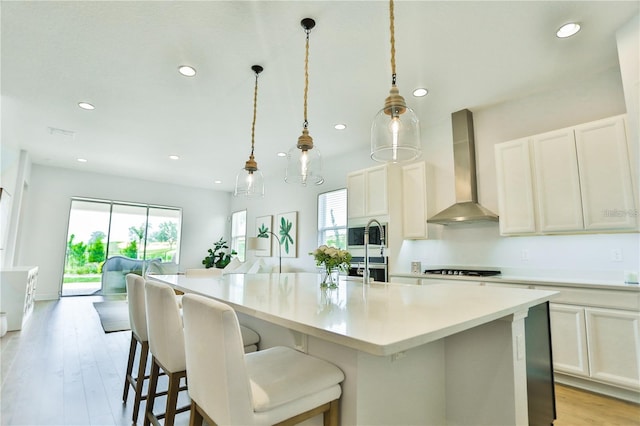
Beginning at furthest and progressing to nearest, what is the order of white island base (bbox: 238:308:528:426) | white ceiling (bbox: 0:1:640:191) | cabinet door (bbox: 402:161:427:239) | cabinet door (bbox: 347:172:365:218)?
cabinet door (bbox: 347:172:365:218) → cabinet door (bbox: 402:161:427:239) → white ceiling (bbox: 0:1:640:191) → white island base (bbox: 238:308:528:426)

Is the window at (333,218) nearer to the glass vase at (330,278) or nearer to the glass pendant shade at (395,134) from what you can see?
the glass vase at (330,278)

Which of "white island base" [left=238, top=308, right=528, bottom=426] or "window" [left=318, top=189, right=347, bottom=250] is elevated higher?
"window" [left=318, top=189, right=347, bottom=250]

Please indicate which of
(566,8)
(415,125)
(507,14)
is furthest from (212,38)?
(566,8)

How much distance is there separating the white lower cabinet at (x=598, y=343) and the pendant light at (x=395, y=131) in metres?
2.04

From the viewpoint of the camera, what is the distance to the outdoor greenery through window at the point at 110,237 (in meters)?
7.15

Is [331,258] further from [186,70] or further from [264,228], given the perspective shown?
[264,228]

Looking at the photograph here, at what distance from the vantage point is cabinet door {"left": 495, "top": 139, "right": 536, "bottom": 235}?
321 cm

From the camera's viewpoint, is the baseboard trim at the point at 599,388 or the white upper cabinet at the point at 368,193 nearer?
the baseboard trim at the point at 599,388

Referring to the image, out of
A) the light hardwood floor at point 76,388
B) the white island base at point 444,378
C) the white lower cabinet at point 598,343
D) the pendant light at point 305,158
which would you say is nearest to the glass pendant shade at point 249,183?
the pendant light at point 305,158

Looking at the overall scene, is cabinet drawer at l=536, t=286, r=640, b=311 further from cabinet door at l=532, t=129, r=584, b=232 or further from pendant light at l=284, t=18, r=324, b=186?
pendant light at l=284, t=18, r=324, b=186

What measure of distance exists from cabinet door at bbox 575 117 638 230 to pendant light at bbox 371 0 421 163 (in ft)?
6.37

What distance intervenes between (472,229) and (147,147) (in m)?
5.31

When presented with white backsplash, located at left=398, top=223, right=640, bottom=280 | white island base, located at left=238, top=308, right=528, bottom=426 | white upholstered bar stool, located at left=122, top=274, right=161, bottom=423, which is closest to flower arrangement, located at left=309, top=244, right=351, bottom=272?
white island base, located at left=238, top=308, right=528, bottom=426

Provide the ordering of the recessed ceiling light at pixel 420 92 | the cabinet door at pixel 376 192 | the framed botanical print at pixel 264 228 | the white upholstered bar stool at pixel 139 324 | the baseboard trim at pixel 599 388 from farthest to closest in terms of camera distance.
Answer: the framed botanical print at pixel 264 228 → the cabinet door at pixel 376 192 → the recessed ceiling light at pixel 420 92 → the baseboard trim at pixel 599 388 → the white upholstered bar stool at pixel 139 324
